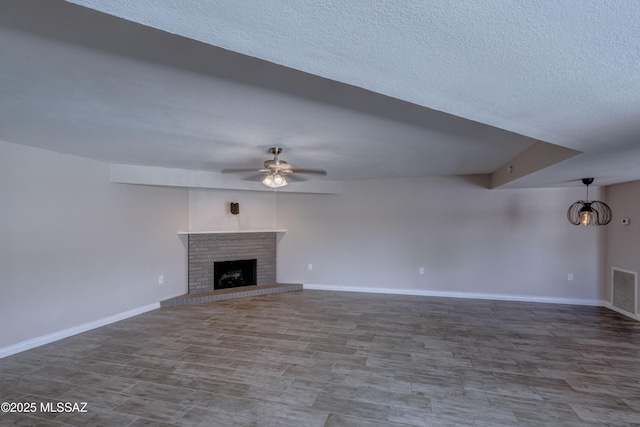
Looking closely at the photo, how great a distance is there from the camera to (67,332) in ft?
12.1

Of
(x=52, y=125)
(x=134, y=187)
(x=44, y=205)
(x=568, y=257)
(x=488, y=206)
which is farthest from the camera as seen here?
(x=488, y=206)

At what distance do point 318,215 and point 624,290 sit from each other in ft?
16.6

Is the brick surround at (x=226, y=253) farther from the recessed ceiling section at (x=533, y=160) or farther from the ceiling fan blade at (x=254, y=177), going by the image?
the recessed ceiling section at (x=533, y=160)

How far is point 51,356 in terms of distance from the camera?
3.19 metres

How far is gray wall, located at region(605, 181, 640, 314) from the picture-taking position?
429 centimetres

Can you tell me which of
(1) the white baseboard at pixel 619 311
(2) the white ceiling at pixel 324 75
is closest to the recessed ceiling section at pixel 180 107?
(2) the white ceiling at pixel 324 75

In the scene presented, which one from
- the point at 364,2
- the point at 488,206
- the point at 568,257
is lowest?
the point at 568,257

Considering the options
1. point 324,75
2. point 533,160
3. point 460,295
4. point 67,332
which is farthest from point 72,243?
point 460,295

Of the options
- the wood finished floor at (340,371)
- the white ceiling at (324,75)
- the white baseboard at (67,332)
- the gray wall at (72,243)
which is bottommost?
the wood finished floor at (340,371)

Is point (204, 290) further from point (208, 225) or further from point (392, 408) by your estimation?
point (392, 408)

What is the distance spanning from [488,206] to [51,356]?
6.52 meters

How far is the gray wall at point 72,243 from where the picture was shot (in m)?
3.20

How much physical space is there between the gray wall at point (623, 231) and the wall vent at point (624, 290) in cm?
7

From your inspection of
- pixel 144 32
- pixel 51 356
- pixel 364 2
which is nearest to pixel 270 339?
pixel 51 356
